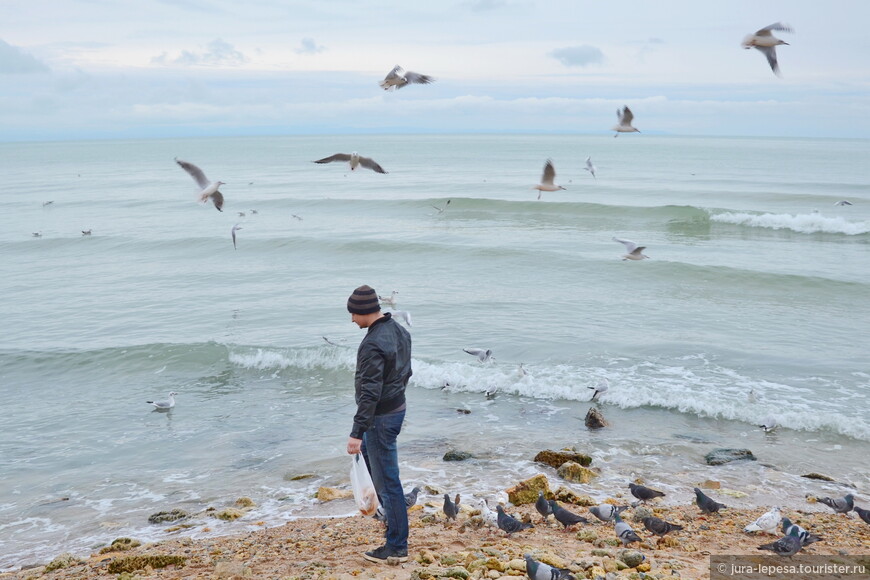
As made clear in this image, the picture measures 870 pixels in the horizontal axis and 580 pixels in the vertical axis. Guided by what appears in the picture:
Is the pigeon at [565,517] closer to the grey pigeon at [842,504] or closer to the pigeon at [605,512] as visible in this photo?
the pigeon at [605,512]

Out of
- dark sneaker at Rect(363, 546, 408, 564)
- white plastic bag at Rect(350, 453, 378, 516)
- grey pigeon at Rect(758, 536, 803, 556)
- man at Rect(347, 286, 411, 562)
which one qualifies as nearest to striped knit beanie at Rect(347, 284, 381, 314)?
man at Rect(347, 286, 411, 562)

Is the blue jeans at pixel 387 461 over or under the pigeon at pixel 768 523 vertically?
over

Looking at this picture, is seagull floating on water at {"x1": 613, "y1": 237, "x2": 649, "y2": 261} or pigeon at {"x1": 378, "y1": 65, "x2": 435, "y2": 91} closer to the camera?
pigeon at {"x1": 378, "y1": 65, "x2": 435, "y2": 91}

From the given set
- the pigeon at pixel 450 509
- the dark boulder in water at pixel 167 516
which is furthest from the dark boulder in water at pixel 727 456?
the dark boulder in water at pixel 167 516

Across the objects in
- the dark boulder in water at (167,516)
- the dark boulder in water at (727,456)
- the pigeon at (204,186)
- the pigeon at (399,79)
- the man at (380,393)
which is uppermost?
the pigeon at (399,79)

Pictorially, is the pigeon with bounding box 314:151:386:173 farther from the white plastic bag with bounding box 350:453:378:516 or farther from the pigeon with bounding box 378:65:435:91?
the white plastic bag with bounding box 350:453:378:516

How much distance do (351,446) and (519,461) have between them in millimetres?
4500

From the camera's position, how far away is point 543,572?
201 inches

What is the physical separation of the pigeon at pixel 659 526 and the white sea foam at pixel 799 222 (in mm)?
26519

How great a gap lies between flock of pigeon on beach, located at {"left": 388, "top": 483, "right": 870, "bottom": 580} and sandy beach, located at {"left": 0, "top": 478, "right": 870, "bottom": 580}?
2.8 inches

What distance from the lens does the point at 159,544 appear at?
7.01 m

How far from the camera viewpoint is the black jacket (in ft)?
17.2

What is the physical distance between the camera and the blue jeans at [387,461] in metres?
5.48

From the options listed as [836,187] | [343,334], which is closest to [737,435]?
[343,334]
